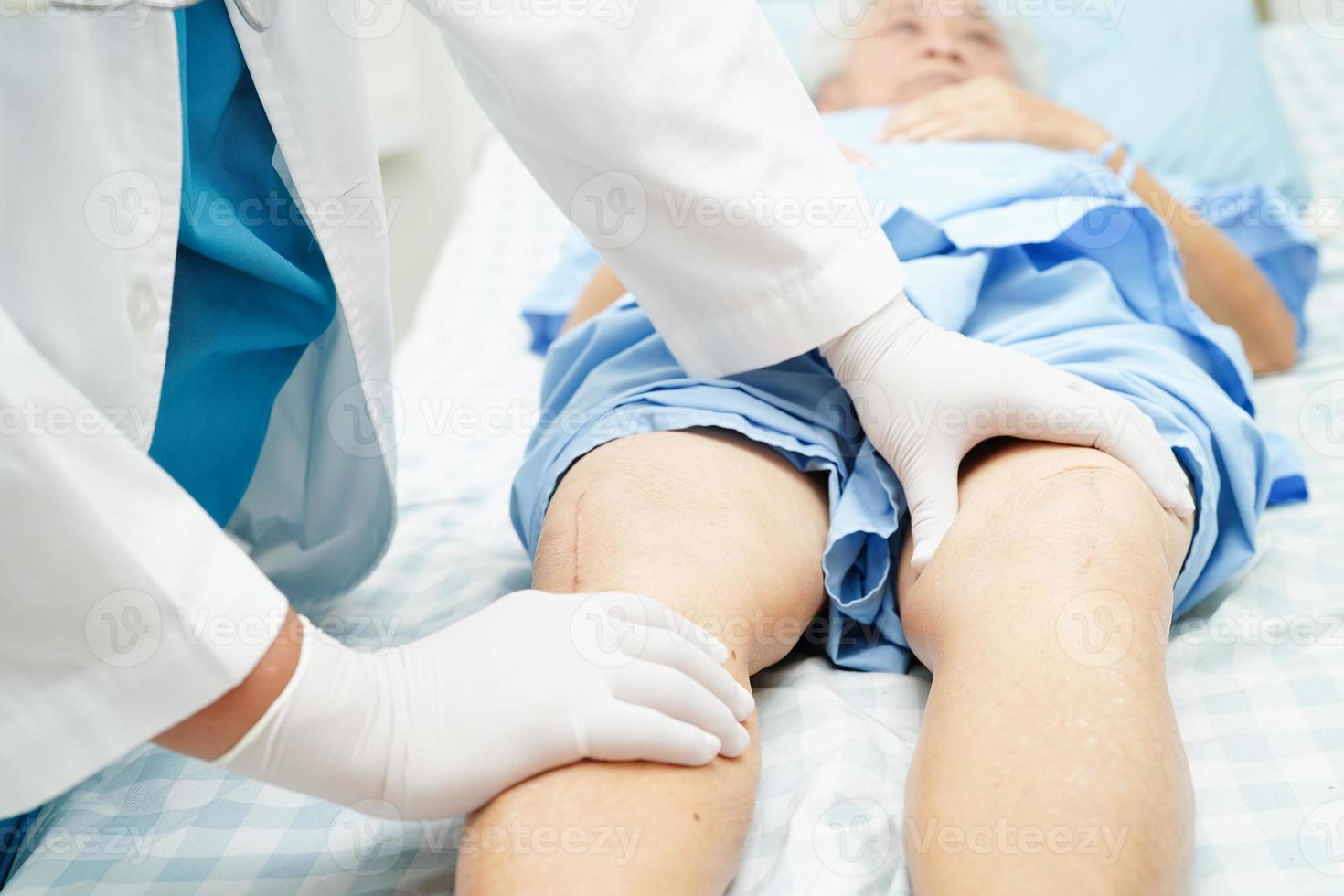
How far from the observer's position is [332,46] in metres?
0.83

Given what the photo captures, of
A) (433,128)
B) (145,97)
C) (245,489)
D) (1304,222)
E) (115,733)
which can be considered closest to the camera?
(115,733)

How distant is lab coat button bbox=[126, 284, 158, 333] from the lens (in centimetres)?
71

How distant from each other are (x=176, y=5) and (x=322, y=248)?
0.21 meters

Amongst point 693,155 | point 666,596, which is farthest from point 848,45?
point 666,596

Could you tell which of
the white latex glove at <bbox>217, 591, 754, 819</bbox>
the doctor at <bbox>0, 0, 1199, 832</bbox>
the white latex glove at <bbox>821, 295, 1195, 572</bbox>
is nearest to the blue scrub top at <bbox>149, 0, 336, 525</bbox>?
the doctor at <bbox>0, 0, 1199, 832</bbox>

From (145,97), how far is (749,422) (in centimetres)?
46

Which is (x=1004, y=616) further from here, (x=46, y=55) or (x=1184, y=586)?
(x=46, y=55)

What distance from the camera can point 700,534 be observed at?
2.67ft

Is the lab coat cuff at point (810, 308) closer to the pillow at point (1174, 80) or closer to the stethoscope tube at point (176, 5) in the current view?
the stethoscope tube at point (176, 5)

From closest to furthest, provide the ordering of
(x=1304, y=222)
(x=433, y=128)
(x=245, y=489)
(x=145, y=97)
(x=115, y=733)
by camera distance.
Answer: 1. (x=115, y=733)
2. (x=145, y=97)
3. (x=245, y=489)
4. (x=1304, y=222)
5. (x=433, y=128)

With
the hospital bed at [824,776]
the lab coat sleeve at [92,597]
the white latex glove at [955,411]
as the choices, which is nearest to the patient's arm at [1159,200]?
the hospital bed at [824,776]

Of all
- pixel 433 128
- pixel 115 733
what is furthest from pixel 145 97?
pixel 433 128

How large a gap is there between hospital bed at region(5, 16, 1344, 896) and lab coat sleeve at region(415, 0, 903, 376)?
0.28 meters

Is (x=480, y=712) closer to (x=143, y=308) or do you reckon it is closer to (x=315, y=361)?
(x=143, y=308)
